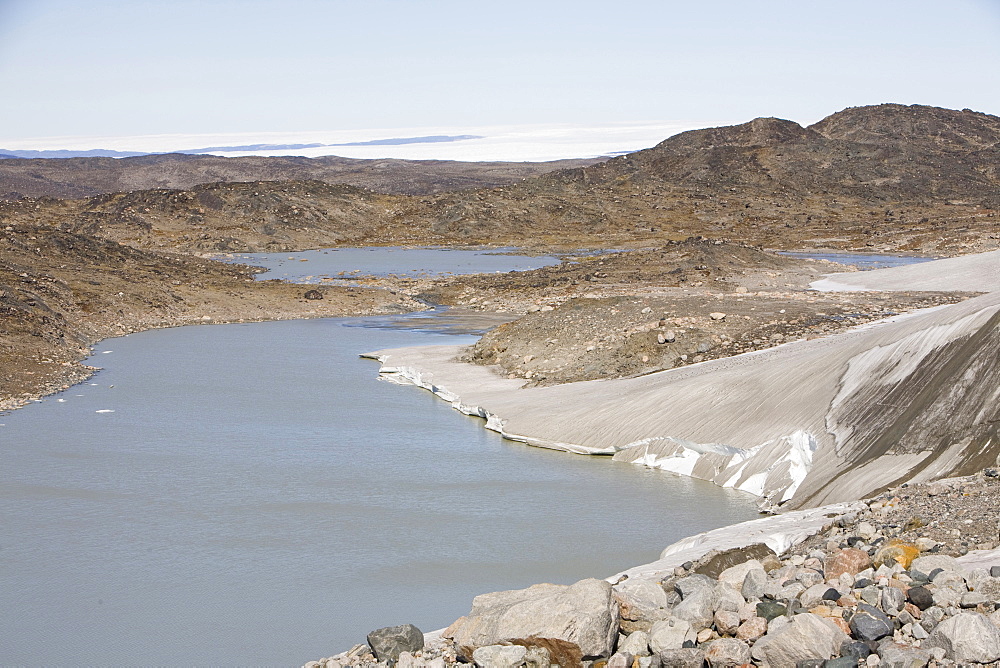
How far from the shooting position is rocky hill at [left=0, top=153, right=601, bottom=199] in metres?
113

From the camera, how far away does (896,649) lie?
5.40 metres

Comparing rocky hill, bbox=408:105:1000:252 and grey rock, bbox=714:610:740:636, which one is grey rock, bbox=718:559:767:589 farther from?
rocky hill, bbox=408:105:1000:252

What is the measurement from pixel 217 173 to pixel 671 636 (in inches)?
4950

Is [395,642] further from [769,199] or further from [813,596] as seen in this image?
[769,199]

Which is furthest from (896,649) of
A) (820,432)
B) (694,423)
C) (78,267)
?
(78,267)

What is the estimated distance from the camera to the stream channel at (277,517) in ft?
28.1

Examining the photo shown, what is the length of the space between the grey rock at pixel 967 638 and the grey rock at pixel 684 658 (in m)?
1.21

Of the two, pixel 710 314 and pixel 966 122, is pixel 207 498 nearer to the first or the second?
pixel 710 314

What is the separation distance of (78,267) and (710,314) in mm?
19111

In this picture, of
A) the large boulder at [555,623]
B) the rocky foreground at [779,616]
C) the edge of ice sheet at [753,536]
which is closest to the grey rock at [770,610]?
the rocky foreground at [779,616]

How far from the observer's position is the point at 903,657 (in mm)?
5301

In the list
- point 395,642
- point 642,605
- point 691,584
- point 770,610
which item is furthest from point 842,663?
point 395,642

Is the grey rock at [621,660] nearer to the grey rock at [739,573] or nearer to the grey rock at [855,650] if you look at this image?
the grey rock at [739,573]

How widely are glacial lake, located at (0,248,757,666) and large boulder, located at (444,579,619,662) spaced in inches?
74.2
